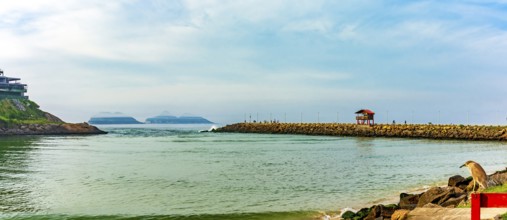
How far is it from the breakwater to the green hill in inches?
2970

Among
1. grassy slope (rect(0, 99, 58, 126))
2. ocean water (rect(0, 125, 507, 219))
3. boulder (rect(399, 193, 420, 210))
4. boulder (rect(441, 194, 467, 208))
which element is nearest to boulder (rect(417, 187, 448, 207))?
boulder (rect(399, 193, 420, 210))

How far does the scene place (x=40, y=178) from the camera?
102 ft

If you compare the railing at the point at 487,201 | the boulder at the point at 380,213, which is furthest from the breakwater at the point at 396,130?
the railing at the point at 487,201

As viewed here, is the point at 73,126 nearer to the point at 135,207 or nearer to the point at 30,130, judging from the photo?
the point at 30,130

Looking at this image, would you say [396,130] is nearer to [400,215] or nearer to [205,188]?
[205,188]

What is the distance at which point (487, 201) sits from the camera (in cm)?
974

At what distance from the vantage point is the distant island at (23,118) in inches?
5374

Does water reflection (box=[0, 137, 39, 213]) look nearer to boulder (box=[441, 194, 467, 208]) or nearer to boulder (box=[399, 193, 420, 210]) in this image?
boulder (box=[399, 193, 420, 210])

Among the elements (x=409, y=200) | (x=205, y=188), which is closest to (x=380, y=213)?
(x=409, y=200)

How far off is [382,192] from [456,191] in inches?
217

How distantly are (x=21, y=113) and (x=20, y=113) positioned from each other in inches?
20.0

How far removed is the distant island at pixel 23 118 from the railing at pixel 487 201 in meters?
142

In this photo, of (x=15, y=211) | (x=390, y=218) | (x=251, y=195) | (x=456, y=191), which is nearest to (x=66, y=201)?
(x=15, y=211)

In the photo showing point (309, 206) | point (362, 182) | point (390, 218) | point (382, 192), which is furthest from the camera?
point (362, 182)
